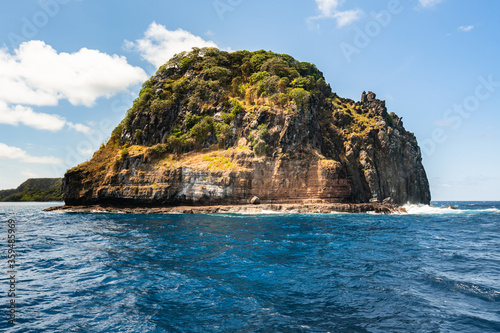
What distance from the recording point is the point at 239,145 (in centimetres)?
6325

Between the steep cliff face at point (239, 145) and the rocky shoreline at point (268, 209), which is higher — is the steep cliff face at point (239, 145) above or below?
above

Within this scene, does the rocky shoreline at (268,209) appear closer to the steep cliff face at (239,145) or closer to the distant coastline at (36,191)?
the steep cliff face at (239,145)

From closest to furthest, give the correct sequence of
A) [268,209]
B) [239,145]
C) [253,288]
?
[253,288] → [268,209] → [239,145]

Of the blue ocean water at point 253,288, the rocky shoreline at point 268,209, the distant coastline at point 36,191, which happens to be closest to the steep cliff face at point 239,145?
the rocky shoreline at point 268,209

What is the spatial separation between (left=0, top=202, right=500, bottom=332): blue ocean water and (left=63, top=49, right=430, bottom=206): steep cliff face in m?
38.3

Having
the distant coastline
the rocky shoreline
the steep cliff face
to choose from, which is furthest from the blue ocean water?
the distant coastline

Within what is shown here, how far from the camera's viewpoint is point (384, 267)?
539 inches

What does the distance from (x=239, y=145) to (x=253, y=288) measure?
53574 millimetres

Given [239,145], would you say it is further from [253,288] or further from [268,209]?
Result: [253,288]

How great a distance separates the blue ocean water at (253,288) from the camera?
7.87 meters

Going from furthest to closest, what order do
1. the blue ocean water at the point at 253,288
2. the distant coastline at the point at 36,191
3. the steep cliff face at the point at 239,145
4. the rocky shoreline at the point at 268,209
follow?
the distant coastline at the point at 36,191 → the steep cliff face at the point at 239,145 → the rocky shoreline at the point at 268,209 → the blue ocean water at the point at 253,288

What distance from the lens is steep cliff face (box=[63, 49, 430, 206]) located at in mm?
57500

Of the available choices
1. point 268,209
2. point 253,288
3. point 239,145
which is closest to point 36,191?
point 239,145

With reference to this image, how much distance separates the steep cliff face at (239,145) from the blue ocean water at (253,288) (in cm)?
3833
